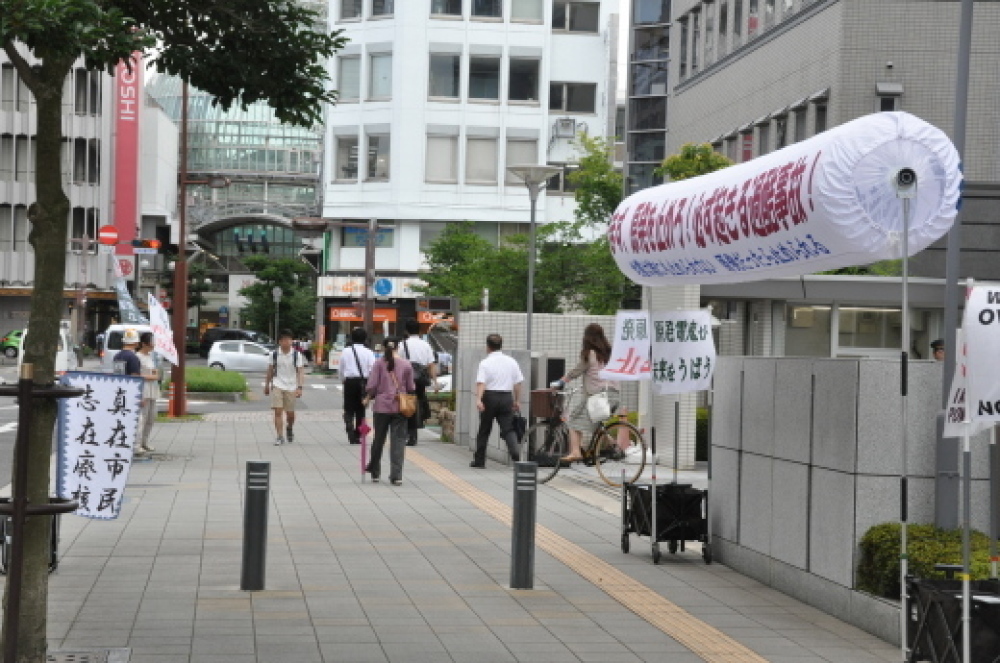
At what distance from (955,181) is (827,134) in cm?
78

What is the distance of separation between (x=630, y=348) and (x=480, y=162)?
57019mm

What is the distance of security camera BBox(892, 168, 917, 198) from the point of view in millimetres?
9461

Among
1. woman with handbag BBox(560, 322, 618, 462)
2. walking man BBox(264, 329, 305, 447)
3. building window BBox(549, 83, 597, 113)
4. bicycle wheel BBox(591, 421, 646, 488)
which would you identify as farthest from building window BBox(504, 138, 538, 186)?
bicycle wheel BBox(591, 421, 646, 488)

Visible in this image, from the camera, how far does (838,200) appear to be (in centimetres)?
937

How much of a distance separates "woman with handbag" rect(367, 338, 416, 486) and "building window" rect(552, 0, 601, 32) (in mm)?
56765

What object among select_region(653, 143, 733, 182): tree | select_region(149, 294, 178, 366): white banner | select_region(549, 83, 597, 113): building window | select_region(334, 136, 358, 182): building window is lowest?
select_region(149, 294, 178, 366): white banner

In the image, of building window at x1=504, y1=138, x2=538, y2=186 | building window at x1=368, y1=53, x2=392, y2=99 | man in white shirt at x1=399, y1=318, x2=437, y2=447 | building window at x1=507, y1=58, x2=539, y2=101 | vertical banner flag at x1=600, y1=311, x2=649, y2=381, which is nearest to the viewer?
vertical banner flag at x1=600, y1=311, x2=649, y2=381

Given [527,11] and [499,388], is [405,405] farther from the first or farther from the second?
[527,11]

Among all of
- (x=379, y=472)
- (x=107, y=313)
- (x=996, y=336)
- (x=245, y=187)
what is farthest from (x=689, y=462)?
(x=245, y=187)

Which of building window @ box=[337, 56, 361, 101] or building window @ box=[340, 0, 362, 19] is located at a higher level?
building window @ box=[340, 0, 362, 19]

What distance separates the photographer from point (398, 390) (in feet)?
63.3

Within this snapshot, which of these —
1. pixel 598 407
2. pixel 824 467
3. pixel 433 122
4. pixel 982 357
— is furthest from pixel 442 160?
pixel 982 357

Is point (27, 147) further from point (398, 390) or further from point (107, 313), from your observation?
point (398, 390)

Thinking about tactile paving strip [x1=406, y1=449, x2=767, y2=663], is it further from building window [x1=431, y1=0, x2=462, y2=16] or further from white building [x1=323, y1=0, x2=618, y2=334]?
building window [x1=431, y1=0, x2=462, y2=16]
